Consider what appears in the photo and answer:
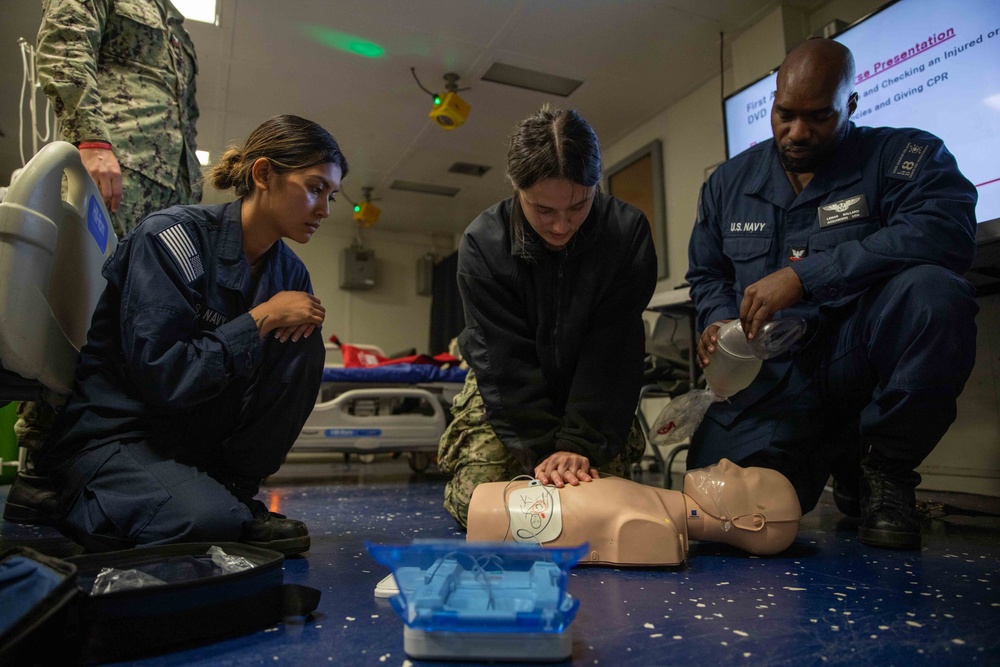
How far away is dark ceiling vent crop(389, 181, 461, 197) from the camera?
19.3ft

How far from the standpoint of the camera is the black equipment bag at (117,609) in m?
0.66

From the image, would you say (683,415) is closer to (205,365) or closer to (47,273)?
(205,365)

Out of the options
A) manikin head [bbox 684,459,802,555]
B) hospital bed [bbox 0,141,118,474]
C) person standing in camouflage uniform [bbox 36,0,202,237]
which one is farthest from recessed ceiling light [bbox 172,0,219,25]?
manikin head [bbox 684,459,802,555]

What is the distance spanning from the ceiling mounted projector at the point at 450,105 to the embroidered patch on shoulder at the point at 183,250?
3.01 metres

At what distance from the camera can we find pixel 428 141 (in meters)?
4.98

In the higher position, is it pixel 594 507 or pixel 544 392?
pixel 544 392

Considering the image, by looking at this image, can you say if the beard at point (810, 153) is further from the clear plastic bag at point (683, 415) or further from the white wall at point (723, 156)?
the white wall at point (723, 156)

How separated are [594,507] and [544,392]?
0.37 meters

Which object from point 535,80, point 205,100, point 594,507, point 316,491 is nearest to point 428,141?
point 535,80

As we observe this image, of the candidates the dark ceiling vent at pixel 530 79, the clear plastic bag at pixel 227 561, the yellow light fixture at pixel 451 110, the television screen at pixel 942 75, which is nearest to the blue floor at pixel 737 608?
the clear plastic bag at pixel 227 561

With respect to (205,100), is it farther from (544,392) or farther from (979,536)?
(979,536)

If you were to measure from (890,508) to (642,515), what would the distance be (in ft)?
2.00

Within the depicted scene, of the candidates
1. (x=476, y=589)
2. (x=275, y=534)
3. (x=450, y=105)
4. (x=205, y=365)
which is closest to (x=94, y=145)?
(x=205, y=365)

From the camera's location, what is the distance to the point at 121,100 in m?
1.73
